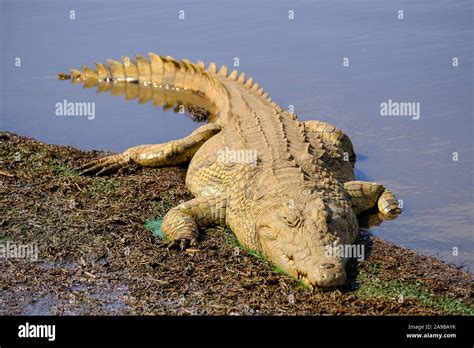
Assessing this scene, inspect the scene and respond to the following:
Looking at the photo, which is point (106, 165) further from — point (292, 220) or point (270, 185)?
point (292, 220)

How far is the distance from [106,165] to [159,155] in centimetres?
75

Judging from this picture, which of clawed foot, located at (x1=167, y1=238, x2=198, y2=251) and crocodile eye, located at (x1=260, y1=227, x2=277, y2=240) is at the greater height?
crocodile eye, located at (x1=260, y1=227, x2=277, y2=240)

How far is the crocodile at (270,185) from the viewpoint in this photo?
704 cm

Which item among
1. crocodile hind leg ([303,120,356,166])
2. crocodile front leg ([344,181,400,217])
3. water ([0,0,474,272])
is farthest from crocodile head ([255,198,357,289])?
crocodile hind leg ([303,120,356,166])

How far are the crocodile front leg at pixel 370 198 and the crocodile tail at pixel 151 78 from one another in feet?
15.3

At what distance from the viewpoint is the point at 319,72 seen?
14094 mm

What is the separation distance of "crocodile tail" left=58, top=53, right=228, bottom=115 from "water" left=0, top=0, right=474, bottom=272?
1.41ft

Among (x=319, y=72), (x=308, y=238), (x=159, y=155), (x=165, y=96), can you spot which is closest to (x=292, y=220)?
(x=308, y=238)

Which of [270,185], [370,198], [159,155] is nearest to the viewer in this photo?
[270,185]

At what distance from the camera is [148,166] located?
33.9 ft

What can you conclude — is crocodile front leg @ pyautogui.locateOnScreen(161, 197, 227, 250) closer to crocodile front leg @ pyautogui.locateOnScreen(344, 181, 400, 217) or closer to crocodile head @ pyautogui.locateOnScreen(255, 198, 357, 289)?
crocodile head @ pyautogui.locateOnScreen(255, 198, 357, 289)

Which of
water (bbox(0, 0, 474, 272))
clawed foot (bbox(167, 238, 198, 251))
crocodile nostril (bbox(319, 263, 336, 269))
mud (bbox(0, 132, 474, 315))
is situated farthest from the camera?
water (bbox(0, 0, 474, 272))

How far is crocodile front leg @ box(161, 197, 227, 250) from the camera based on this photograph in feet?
25.7
